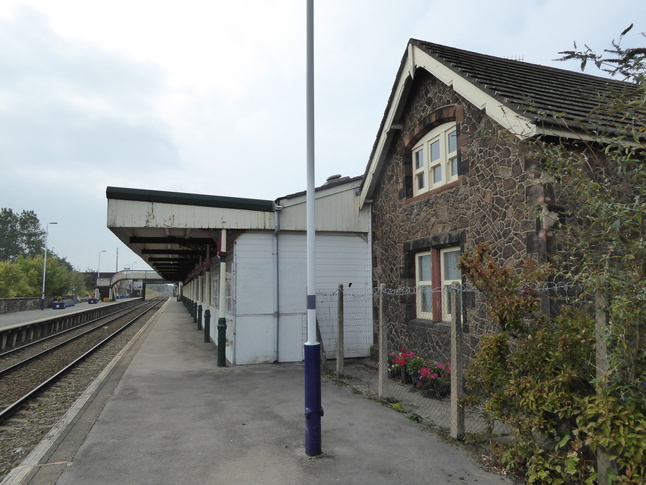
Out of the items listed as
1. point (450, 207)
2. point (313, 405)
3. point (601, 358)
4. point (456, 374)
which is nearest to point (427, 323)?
point (450, 207)

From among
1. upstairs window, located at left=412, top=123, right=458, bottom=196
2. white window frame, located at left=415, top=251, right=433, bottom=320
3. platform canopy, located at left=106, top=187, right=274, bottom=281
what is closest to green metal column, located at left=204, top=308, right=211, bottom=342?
platform canopy, located at left=106, top=187, right=274, bottom=281

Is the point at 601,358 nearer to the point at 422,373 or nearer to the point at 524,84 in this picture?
the point at 422,373

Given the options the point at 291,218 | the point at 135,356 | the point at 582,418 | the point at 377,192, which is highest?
the point at 377,192

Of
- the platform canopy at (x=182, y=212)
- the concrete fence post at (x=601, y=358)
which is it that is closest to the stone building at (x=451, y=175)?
the concrete fence post at (x=601, y=358)

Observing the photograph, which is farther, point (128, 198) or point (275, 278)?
point (275, 278)

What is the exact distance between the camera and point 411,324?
30.6 feet

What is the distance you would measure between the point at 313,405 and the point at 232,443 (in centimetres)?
125

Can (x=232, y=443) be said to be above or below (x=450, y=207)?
below

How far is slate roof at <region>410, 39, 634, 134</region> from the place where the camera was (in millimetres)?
6355

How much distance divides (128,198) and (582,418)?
957 centimetres

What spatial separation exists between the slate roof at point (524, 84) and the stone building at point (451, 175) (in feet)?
0.11

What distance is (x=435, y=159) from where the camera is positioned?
9125mm

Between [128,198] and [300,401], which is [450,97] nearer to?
[300,401]

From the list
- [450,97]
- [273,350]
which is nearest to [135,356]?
[273,350]
